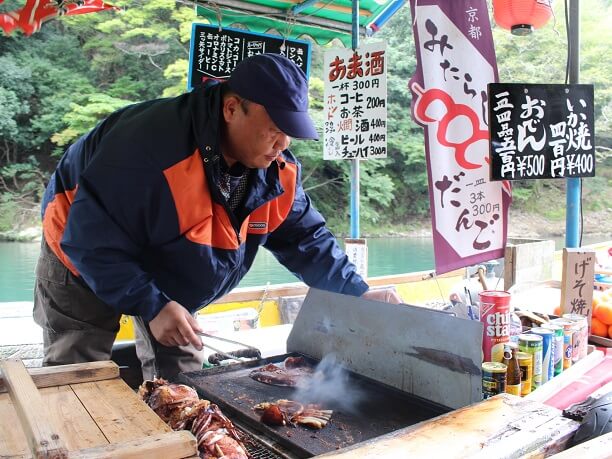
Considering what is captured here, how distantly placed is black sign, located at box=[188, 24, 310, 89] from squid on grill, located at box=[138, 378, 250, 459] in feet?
12.4

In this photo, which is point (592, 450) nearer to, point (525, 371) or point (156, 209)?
point (525, 371)

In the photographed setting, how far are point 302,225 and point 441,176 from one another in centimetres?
92

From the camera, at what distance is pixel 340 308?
2348 millimetres

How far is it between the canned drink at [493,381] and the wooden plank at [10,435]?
4.66 ft

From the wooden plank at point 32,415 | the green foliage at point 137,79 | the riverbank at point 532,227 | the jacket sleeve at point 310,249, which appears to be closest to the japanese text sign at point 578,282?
the jacket sleeve at point 310,249

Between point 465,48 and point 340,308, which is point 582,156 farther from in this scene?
point 340,308

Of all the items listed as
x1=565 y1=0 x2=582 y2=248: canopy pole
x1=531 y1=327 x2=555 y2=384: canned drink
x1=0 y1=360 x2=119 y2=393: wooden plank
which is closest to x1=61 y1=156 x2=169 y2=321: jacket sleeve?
x1=0 y1=360 x2=119 y2=393: wooden plank

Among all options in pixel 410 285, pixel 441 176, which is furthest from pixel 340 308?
pixel 410 285

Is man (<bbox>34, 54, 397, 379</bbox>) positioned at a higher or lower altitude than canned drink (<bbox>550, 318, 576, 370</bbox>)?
higher

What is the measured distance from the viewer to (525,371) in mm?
2088

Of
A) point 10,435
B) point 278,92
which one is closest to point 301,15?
point 278,92

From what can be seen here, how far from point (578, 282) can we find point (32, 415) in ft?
8.86

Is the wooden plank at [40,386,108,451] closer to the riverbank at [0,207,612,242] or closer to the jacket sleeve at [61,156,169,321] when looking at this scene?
the jacket sleeve at [61,156,169,321]

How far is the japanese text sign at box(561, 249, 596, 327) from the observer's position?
9.44ft
